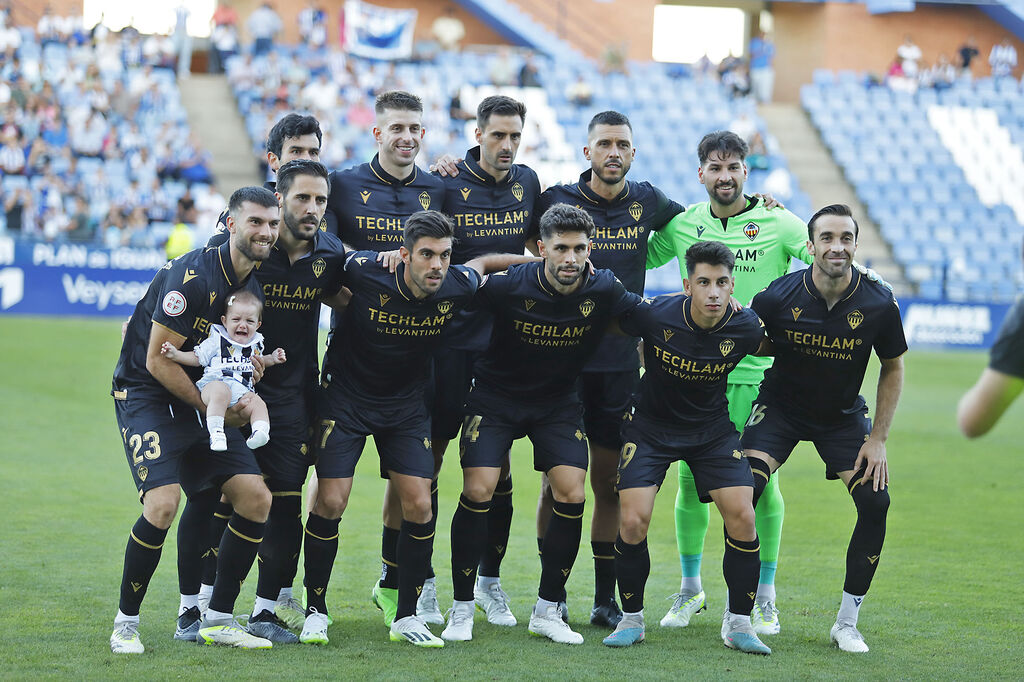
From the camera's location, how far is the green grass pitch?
5.72 m

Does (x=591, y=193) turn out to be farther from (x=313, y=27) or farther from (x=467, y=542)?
(x=313, y=27)

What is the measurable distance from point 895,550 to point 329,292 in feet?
15.7

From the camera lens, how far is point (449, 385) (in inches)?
276

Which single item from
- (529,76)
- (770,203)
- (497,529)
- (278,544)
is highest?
(529,76)

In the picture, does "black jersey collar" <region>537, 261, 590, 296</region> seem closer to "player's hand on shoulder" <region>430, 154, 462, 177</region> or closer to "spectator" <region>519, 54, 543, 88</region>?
"player's hand on shoulder" <region>430, 154, 462, 177</region>

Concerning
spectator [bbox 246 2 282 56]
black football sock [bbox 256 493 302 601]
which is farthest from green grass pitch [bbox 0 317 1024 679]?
spectator [bbox 246 2 282 56]

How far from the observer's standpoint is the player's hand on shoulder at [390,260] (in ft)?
20.3

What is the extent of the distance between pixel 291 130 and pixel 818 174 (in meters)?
26.4

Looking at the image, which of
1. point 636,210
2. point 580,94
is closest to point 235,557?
point 636,210

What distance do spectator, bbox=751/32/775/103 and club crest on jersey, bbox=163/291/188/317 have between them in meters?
30.9

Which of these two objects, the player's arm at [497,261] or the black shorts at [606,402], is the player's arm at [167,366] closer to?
the player's arm at [497,261]

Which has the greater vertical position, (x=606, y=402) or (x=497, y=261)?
(x=497, y=261)

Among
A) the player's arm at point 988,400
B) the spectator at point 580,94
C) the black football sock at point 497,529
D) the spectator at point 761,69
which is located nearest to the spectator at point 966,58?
the spectator at point 761,69

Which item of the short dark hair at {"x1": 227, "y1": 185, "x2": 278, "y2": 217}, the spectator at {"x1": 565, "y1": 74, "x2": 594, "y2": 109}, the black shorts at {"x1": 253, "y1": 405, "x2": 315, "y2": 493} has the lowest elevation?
the black shorts at {"x1": 253, "y1": 405, "x2": 315, "y2": 493}
